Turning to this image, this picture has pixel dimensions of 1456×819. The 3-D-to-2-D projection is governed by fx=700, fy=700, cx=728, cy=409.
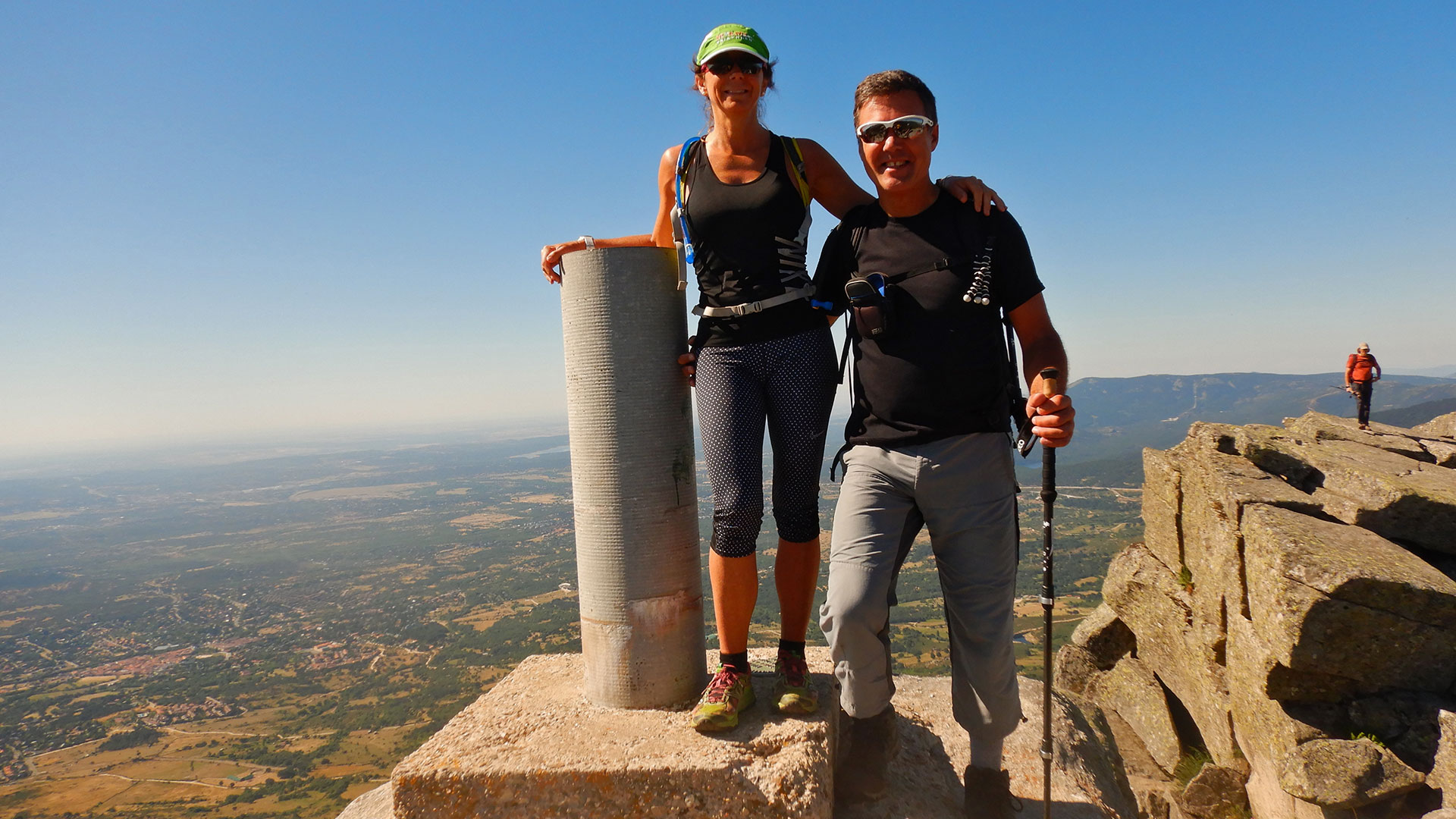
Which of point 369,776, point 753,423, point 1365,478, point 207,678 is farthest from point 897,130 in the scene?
point 207,678

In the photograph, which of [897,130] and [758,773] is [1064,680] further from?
[897,130]

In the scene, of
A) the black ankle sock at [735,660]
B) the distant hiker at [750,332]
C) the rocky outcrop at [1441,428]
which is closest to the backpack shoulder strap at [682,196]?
the distant hiker at [750,332]

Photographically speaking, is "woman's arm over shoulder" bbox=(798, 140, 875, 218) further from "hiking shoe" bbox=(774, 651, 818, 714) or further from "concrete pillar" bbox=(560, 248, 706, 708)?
"hiking shoe" bbox=(774, 651, 818, 714)

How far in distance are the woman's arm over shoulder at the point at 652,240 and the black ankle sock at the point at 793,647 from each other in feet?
8.60

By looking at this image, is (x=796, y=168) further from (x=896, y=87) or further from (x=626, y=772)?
(x=626, y=772)

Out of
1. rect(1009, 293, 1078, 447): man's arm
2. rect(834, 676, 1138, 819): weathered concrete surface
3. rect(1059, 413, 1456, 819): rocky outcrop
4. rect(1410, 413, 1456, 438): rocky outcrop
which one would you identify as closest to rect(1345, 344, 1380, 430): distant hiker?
rect(1410, 413, 1456, 438): rocky outcrop

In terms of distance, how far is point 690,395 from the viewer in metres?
4.77

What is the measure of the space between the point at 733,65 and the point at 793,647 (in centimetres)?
337

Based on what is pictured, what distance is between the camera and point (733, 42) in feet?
12.4

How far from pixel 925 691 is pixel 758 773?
127 inches

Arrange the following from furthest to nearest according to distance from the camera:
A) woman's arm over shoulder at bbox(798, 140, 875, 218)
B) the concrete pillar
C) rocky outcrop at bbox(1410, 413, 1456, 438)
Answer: rocky outcrop at bbox(1410, 413, 1456, 438), the concrete pillar, woman's arm over shoulder at bbox(798, 140, 875, 218)

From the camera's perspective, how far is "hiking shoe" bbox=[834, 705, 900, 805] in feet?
14.2

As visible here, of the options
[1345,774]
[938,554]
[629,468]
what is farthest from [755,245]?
[1345,774]

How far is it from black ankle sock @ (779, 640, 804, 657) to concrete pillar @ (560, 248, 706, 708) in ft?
2.39
